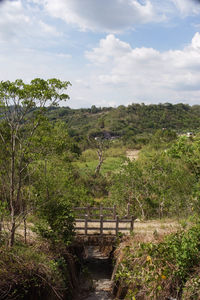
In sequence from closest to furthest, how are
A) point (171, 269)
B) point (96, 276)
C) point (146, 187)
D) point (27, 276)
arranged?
point (27, 276) < point (171, 269) < point (96, 276) < point (146, 187)

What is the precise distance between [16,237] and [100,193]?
49.9 feet

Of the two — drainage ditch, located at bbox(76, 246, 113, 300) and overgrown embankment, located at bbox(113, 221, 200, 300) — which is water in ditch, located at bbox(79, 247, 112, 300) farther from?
overgrown embankment, located at bbox(113, 221, 200, 300)

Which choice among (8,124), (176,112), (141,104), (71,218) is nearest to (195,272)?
(71,218)

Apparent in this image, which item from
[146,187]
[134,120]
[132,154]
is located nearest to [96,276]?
[146,187]

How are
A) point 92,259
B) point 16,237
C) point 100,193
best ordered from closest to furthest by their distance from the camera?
point 16,237 → point 92,259 → point 100,193

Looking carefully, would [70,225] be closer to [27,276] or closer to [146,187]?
[27,276]

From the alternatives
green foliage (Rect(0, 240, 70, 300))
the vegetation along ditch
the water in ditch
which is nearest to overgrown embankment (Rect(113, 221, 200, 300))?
the vegetation along ditch

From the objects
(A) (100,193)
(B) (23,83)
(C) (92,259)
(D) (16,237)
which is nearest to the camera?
(B) (23,83)

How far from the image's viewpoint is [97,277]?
13.9 metres

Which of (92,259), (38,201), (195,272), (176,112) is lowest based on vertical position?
(92,259)

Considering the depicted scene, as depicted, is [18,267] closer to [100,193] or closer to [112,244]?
[112,244]

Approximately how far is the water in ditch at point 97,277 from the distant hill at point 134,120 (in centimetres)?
5121

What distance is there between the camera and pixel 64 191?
45.2 ft

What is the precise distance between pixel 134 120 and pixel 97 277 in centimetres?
7424
